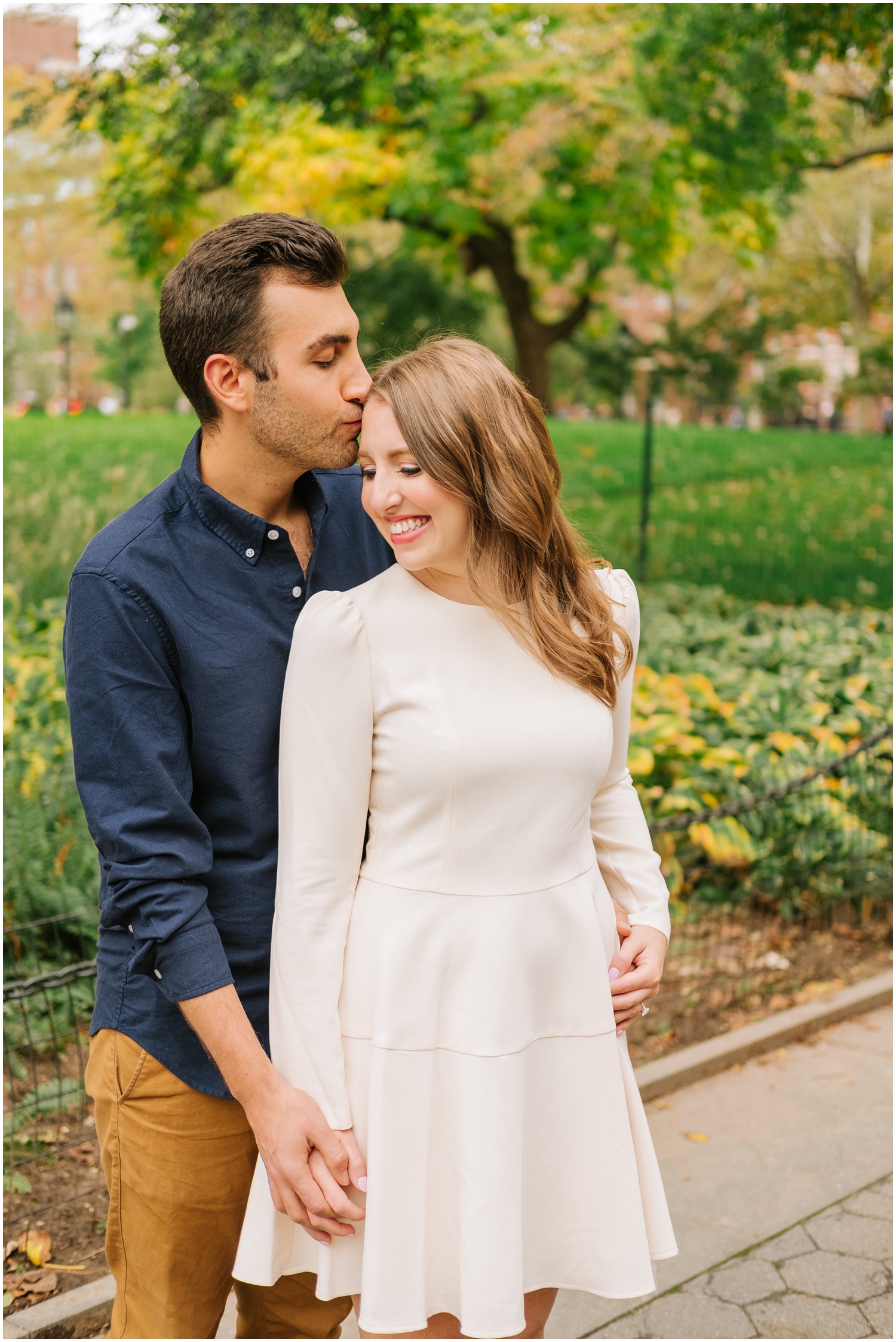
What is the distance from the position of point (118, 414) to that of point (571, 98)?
4939 millimetres

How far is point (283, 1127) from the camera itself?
1.72 m

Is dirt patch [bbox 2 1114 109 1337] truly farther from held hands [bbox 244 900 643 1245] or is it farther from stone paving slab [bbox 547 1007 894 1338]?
held hands [bbox 244 900 643 1245]

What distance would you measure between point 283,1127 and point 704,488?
1039 cm

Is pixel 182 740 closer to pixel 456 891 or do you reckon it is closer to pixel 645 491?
pixel 456 891

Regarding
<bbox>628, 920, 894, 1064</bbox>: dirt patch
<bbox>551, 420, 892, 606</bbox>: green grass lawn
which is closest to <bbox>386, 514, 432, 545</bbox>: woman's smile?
<bbox>628, 920, 894, 1064</bbox>: dirt patch

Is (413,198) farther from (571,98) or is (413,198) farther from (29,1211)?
(29,1211)

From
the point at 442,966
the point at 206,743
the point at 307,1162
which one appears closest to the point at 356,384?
the point at 206,743

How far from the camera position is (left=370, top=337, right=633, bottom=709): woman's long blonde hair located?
1.75 m

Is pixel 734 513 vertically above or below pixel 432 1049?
below

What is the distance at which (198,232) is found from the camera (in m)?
9.13

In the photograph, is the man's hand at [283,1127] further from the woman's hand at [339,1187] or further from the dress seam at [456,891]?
the dress seam at [456,891]

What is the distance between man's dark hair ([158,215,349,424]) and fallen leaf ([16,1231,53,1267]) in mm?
2384

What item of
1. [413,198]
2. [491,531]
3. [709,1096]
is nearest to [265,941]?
[491,531]

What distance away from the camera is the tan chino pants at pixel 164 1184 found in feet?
6.29
